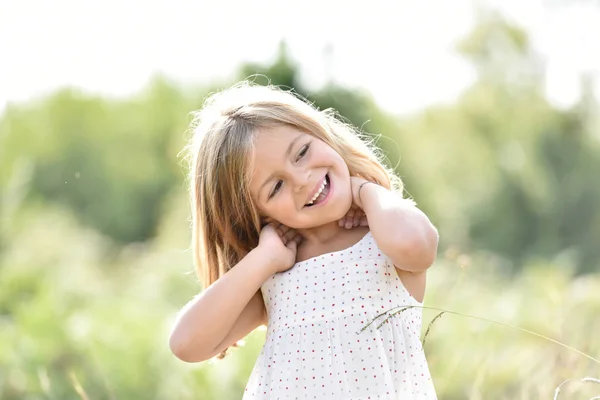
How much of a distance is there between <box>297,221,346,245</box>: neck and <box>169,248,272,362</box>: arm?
14 cm

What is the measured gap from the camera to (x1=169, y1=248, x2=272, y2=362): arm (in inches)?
76.7

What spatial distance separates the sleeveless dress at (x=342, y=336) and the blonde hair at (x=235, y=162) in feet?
0.57

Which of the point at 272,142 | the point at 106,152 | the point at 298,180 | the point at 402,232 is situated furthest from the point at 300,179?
the point at 106,152

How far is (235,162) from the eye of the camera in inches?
80.0

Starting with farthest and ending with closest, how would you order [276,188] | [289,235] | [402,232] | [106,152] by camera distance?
[106,152]
[289,235]
[276,188]
[402,232]

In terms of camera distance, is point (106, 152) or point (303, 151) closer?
point (303, 151)

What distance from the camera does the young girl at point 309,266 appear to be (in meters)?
1.92

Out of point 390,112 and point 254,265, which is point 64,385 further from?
point 390,112

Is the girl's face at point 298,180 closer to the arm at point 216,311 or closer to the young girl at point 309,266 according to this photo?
the young girl at point 309,266

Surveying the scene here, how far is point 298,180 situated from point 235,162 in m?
0.16

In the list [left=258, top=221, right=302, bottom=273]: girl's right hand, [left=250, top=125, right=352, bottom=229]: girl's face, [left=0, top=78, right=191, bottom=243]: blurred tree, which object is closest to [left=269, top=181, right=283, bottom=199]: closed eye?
[left=250, top=125, right=352, bottom=229]: girl's face

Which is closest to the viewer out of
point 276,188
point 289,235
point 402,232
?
point 402,232

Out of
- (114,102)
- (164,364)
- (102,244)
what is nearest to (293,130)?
(164,364)

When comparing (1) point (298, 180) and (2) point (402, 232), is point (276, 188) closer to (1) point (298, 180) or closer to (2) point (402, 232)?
(1) point (298, 180)
